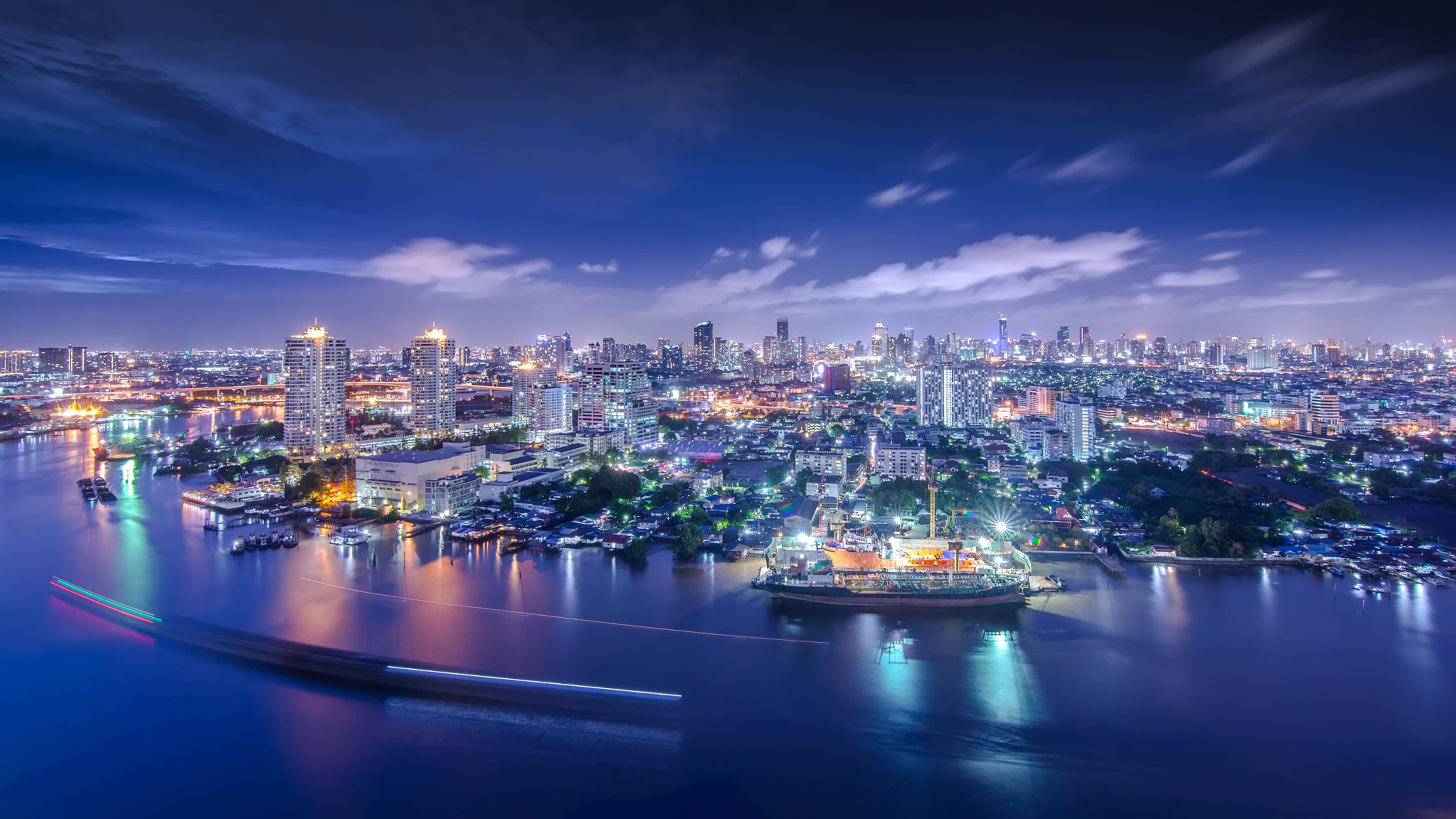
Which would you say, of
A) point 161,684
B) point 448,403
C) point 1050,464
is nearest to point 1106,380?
point 1050,464

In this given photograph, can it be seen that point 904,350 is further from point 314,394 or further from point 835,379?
point 314,394

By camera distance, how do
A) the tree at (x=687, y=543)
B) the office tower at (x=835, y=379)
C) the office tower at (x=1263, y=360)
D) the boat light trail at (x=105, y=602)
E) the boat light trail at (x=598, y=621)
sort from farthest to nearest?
the office tower at (x=1263, y=360)
the office tower at (x=835, y=379)
the tree at (x=687, y=543)
the boat light trail at (x=105, y=602)
the boat light trail at (x=598, y=621)

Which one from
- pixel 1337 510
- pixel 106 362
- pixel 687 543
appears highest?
pixel 106 362

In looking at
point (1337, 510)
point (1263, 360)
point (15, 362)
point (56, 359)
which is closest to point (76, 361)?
point (56, 359)


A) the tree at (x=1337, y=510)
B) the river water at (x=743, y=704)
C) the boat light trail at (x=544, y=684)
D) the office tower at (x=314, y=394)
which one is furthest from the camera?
the office tower at (x=314, y=394)

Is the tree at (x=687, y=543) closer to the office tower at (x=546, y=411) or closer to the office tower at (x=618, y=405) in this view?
the office tower at (x=618, y=405)

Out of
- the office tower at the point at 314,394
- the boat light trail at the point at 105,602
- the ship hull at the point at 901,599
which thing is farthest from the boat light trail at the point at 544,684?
the office tower at the point at 314,394
